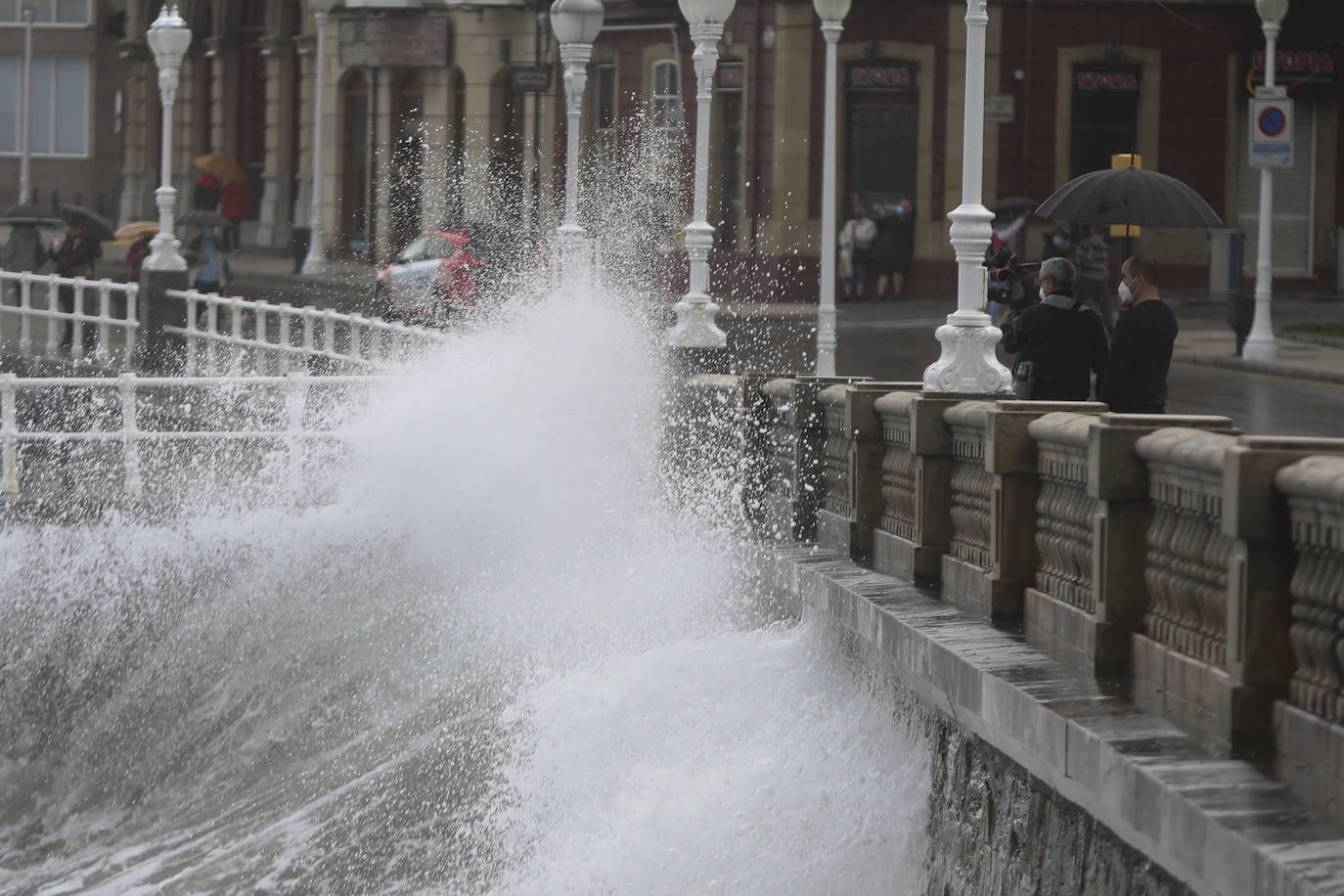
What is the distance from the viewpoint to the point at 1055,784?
21.0 feet

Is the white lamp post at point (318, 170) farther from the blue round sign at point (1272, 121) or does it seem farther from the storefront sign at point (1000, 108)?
the blue round sign at point (1272, 121)

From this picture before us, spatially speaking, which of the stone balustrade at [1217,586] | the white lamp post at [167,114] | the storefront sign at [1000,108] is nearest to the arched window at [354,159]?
the storefront sign at [1000,108]

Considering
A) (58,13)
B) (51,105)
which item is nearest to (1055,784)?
(51,105)

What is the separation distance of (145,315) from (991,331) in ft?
50.1

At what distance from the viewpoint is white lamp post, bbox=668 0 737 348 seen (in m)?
16.4

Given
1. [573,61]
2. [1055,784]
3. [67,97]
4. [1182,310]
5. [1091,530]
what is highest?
[67,97]

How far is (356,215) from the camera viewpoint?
42.6 m

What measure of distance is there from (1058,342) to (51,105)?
158 ft

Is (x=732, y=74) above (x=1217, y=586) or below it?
above

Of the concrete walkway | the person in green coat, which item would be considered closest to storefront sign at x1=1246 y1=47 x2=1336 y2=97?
the concrete walkway

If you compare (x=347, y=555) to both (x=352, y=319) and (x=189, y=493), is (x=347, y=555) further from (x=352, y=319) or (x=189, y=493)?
(x=352, y=319)

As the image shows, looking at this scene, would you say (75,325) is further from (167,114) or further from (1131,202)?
(1131,202)

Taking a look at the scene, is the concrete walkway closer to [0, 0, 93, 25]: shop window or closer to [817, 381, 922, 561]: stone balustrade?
[817, 381, 922, 561]: stone balustrade

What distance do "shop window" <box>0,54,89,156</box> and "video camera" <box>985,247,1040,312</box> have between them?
4622 cm
